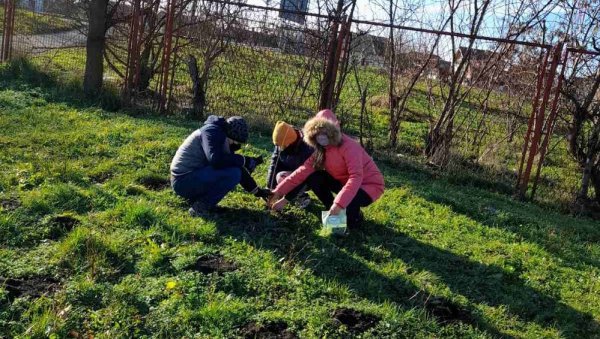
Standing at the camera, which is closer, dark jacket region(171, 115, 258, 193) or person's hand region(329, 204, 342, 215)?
person's hand region(329, 204, 342, 215)

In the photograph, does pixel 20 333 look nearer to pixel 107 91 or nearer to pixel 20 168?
pixel 20 168

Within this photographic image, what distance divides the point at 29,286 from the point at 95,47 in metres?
7.09

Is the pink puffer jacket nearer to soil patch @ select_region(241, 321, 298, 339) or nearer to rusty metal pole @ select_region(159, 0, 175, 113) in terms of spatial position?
soil patch @ select_region(241, 321, 298, 339)

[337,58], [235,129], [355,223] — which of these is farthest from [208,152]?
[337,58]

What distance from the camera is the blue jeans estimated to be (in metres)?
4.63

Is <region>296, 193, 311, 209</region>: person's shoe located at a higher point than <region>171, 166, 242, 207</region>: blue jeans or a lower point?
lower

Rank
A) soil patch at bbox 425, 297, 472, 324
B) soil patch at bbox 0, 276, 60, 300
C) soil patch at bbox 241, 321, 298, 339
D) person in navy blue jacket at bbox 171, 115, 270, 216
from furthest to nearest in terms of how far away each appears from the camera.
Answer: person in navy blue jacket at bbox 171, 115, 270, 216 < soil patch at bbox 425, 297, 472, 324 < soil patch at bbox 0, 276, 60, 300 < soil patch at bbox 241, 321, 298, 339

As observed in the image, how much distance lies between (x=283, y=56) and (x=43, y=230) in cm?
531

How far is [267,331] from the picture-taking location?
3031 mm

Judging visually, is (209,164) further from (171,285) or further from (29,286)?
(29,286)

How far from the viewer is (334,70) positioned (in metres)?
7.77

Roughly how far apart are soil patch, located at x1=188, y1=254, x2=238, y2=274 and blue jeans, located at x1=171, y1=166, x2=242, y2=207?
2.93ft

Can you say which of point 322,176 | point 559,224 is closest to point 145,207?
point 322,176

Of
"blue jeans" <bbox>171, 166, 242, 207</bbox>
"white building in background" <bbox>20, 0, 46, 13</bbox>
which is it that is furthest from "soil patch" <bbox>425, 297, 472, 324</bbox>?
"white building in background" <bbox>20, 0, 46, 13</bbox>
